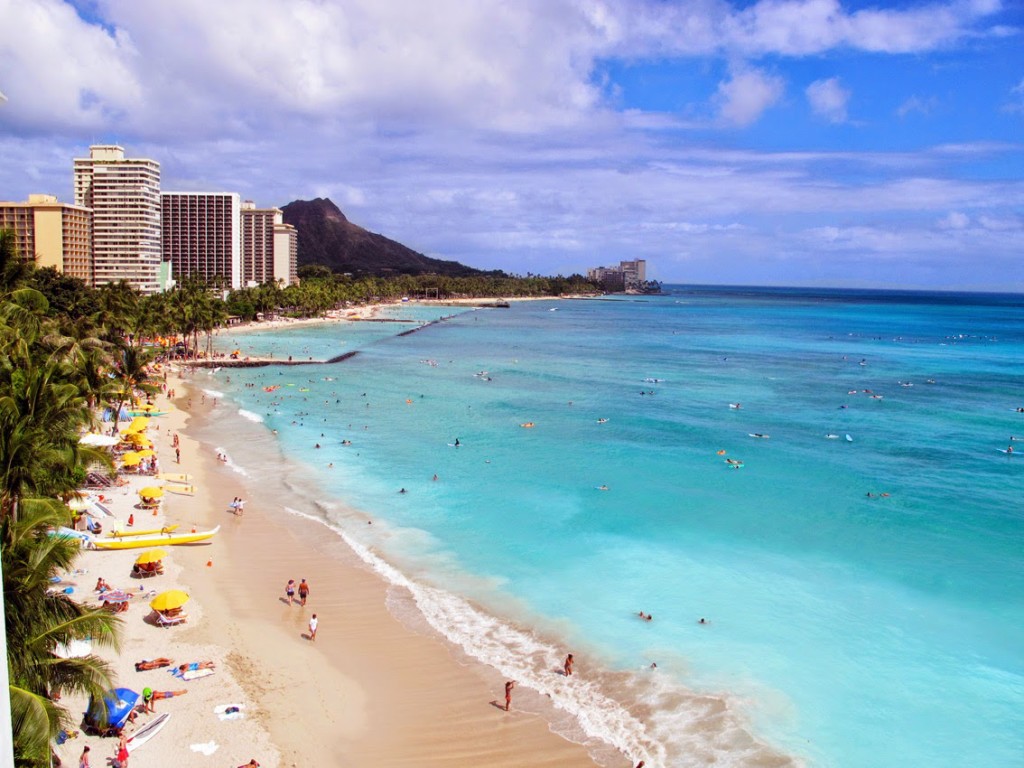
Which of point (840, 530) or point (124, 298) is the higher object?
point (124, 298)

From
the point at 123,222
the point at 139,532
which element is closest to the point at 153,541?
the point at 139,532

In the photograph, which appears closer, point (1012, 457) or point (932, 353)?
point (1012, 457)

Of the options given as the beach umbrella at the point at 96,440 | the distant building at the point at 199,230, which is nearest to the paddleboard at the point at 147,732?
the beach umbrella at the point at 96,440

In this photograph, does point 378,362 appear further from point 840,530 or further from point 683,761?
point 683,761

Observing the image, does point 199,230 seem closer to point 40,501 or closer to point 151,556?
point 151,556

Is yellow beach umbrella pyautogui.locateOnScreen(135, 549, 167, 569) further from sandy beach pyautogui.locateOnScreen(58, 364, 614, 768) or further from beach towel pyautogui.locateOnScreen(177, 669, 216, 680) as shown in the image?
beach towel pyautogui.locateOnScreen(177, 669, 216, 680)

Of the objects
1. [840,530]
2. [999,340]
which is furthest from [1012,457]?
[999,340]

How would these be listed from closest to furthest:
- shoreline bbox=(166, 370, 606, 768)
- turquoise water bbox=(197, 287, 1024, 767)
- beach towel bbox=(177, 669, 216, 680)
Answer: shoreline bbox=(166, 370, 606, 768)
beach towel bbox=(177, 669, 216, 680)
turquoise water bbox=(197, 287, 1024, 767)

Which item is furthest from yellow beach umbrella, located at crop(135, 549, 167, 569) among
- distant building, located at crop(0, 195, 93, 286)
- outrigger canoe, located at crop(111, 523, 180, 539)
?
distant building, located at crop(0, 195, 93, 286)
